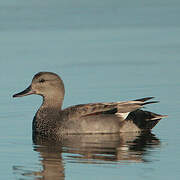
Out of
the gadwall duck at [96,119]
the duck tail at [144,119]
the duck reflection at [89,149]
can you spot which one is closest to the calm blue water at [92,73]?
the duck reflection at [89,149]

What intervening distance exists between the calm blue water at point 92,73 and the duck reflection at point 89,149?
0.02 m

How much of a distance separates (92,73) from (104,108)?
333 cm

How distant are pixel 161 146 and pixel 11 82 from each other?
510cm

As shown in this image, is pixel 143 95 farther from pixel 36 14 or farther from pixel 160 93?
pixel 36 14

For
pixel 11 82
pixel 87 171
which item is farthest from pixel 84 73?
pixel 87 171

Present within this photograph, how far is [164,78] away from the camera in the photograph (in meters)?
15.3

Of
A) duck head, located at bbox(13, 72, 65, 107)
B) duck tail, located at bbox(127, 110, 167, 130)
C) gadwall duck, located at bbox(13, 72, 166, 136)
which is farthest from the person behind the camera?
duck head, located at bbox(13, 72, 65, 107)

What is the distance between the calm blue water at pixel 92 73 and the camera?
32.7ft

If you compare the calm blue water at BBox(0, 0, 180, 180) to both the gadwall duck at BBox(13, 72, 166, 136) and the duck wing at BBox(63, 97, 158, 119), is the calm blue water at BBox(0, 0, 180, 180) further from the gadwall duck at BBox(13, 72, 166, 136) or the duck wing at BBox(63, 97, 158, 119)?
the duck wing at BBox(63, 97, 158, 119)

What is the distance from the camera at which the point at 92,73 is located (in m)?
15.8

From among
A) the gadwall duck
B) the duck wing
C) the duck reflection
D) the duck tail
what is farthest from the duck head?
the duck tail

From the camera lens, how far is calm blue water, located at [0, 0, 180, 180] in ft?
32.7

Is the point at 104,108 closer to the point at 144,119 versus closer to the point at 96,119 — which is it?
the point at 96,119

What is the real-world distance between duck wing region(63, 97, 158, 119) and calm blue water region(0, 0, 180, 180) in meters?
0.49
